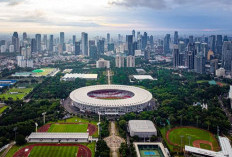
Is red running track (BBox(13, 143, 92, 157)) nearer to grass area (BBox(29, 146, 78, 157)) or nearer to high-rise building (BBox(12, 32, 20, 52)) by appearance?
grass area (BBox(29, 146, 78, 157))

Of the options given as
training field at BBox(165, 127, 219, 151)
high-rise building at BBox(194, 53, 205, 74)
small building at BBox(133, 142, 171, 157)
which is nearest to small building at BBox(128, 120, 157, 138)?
small building at BBox(133, 142, 171, 157)

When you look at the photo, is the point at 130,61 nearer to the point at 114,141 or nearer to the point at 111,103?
the point at 111,103

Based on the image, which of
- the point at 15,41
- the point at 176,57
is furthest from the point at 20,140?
the point at 15,41

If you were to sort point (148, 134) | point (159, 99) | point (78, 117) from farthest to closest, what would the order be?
1. point (159, 99)
2. point (78, 117)
3. point (148, 134)

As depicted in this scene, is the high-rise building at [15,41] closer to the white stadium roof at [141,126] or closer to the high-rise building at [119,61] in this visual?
the high-rise building at [119,61]

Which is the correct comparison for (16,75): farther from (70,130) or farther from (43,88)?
(70,130)

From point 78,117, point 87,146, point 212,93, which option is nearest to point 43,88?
point 78,117
